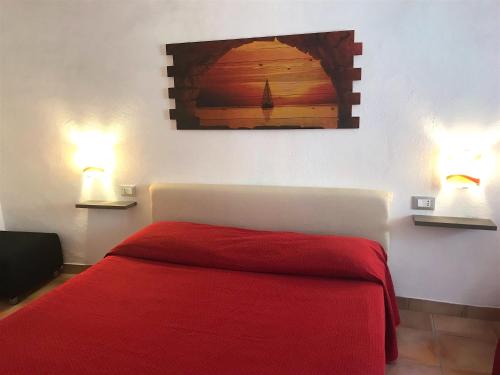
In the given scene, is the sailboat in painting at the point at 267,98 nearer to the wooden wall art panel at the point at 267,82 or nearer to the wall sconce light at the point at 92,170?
the wooden wall art panel at the point at 267,82

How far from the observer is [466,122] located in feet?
6.93

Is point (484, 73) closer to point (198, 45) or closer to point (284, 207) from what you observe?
point (284, 207)

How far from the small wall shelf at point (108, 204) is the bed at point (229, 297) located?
213 millimetres

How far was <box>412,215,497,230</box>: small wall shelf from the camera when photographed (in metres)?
2.05

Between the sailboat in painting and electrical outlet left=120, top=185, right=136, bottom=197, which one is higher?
the sailboat in painting

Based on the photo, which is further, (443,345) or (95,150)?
(95,150)

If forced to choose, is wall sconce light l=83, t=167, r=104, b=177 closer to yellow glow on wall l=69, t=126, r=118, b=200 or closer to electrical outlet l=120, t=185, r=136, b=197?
yellow glow on wall l=69, t=126, r=118, b=200

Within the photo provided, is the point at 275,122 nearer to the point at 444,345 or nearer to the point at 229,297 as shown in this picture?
the point at 229,297

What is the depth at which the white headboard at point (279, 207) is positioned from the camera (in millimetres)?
2254

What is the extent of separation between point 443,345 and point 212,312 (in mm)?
1413

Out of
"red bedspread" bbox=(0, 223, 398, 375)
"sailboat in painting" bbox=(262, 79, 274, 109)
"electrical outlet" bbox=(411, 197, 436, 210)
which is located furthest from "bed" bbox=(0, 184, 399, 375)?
"sailboat in painting" bbox=(262, 79, 274, 109)

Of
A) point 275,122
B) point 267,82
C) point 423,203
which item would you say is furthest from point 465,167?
point 267,82

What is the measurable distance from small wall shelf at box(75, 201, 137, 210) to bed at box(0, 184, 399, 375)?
0.21m

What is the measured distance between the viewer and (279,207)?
2393mm
